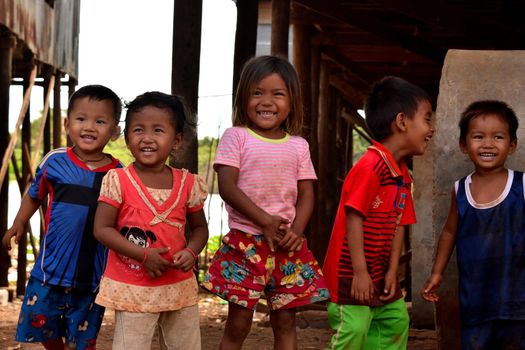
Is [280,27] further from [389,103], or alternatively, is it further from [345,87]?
[345,87]

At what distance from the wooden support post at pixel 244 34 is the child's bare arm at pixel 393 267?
358cm

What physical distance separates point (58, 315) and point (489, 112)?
1.98m

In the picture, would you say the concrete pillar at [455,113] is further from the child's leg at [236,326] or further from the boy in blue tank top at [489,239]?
the child's leg at [236,326]

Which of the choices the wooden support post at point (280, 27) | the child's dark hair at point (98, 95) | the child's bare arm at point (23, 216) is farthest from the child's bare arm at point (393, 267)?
the wooden support post at point (280, 27)

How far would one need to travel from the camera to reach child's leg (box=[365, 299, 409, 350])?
438cm

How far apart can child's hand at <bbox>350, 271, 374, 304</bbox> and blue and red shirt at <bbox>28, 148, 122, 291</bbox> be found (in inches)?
42.0

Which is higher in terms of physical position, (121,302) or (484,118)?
(484,118)

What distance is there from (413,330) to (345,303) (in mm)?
3592

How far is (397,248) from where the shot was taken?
14.3 ft

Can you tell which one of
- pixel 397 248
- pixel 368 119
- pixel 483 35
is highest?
pixel 483 35

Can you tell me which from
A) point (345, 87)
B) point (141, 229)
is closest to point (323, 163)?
point (345, 87)

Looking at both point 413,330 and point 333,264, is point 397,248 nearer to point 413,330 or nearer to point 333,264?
point 333,264

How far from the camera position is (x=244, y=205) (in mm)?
4289

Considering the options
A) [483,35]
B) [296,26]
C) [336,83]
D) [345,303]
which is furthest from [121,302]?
[336,83]
